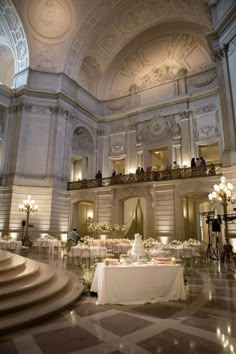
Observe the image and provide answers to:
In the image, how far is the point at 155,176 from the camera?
51.5 ft

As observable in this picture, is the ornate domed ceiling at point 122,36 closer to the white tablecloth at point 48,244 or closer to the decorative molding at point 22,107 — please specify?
the decorative molding at point 22,107

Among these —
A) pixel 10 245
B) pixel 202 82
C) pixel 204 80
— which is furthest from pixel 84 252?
pixel 204 80

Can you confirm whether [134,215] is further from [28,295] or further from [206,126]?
[28,295]

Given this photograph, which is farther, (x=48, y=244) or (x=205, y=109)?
(x=205, y=109)

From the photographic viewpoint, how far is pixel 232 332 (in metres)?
3.14

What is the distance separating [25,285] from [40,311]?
81 centimetres

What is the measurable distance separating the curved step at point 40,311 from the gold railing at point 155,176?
1118 cm

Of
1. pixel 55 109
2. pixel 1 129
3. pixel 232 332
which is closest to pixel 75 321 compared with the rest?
pixel 232 332

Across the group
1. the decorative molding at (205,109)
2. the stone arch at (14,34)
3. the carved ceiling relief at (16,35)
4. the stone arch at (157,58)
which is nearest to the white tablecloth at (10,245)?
the stone arch at (14,34)

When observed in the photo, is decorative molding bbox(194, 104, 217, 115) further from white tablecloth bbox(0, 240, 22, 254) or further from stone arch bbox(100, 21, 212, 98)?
white tablecloth bbox(0, 240, 22, 254)

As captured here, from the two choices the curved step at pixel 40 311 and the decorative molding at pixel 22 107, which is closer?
the curved step at pixel 40 311

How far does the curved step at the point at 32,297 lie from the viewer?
355 cm

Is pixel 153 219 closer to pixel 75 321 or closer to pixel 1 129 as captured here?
pixel 75 321

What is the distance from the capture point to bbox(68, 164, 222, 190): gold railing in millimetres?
14094
